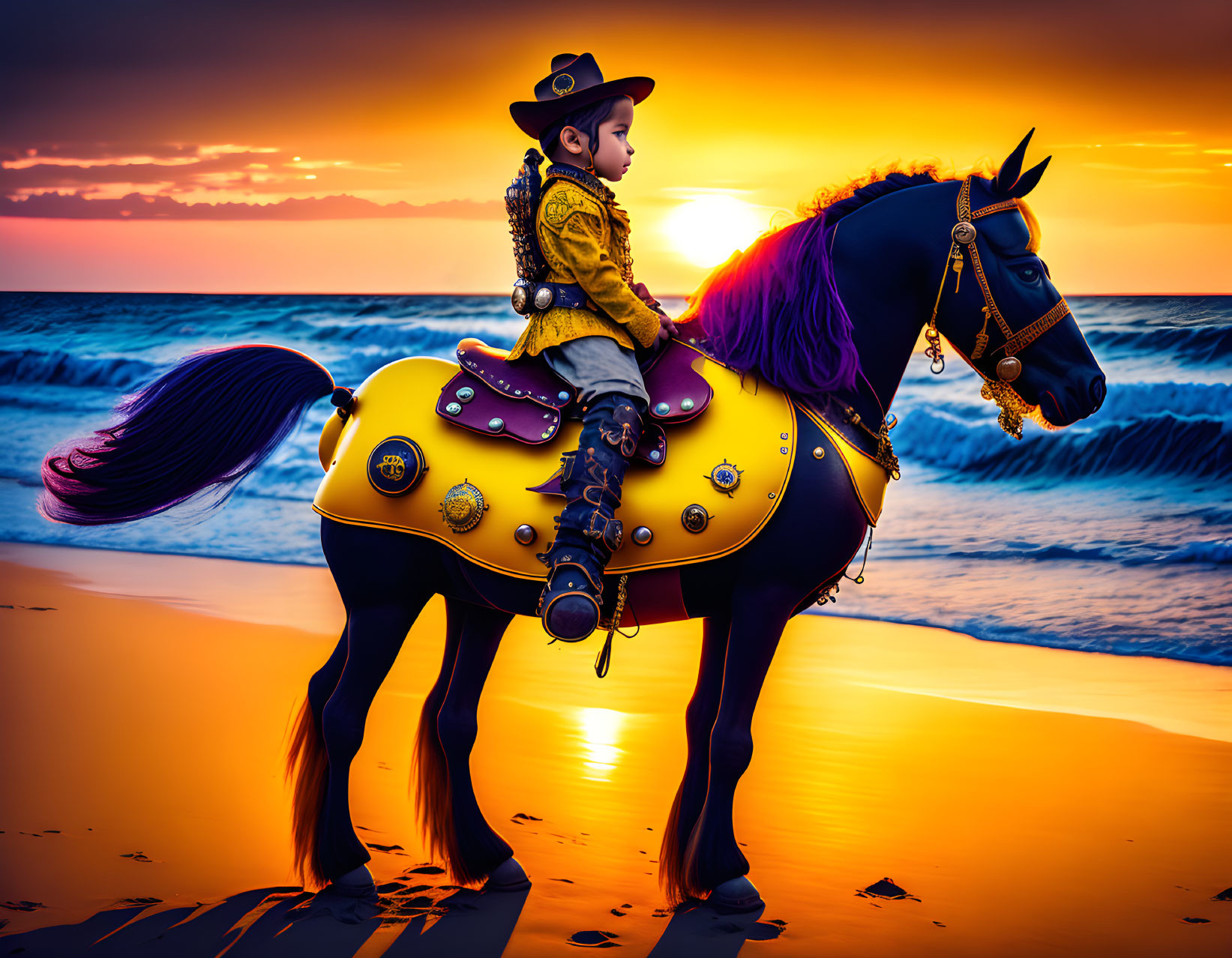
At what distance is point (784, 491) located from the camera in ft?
9.30

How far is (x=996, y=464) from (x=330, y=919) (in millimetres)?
10271

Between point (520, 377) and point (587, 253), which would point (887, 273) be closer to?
point (587, 253)

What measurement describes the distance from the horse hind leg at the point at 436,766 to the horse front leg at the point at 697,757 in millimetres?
733

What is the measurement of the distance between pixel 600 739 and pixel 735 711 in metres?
2.17

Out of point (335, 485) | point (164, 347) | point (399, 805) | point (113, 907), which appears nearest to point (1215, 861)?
point (399, 805)

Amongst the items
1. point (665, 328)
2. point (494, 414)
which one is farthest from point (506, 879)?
point (665, 328)

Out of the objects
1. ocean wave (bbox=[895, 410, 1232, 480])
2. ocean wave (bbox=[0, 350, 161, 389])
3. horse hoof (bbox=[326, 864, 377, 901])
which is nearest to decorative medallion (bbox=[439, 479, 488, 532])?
horse hoof (bbox=[326, 864, 377, 901])

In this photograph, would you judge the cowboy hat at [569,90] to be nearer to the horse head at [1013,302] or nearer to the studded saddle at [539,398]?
the studded saddle at [539,398]

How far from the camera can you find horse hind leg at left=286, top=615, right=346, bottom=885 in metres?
3.16

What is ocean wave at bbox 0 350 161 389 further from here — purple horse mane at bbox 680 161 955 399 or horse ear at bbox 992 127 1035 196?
horse ear at bbox 992 127 1035 196

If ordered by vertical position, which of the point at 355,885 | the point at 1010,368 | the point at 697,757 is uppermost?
the point at 1010,368

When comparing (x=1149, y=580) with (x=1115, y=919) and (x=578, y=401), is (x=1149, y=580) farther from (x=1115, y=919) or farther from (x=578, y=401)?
(x=578, y=401)

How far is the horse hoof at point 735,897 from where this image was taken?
3.06 m

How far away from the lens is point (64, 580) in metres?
7.56
